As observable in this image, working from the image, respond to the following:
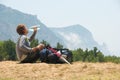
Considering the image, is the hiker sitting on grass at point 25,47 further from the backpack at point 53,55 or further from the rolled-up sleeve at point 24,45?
the backpack at point 53,55

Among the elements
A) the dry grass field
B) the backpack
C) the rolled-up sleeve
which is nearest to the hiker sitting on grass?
the rolled-up sleeve

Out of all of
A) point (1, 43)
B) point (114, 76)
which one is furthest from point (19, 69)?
point (1, 43)

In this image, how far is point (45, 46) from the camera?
52.0 feet

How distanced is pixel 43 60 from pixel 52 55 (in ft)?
2.45

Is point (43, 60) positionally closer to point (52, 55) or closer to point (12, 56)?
point (52, 55)

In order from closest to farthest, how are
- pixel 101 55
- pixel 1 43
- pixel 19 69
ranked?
pixel 19 69, pixel 1 43, pixel 101 55

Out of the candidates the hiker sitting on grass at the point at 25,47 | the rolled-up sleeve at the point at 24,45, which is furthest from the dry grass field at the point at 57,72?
the rolled-up sleeve at the point at 24,45

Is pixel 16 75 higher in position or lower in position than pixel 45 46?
lower

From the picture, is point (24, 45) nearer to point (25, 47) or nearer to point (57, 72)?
point (25, 47)

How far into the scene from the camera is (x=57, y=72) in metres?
14.0

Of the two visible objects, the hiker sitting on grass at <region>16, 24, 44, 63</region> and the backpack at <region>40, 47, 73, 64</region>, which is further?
the backpack at <region>40, 47, 73, 64</region>

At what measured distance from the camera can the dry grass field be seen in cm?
1299

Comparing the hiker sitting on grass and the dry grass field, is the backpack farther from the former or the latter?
the dry grass field

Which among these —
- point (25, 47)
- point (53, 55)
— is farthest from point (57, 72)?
point (25, 47)
